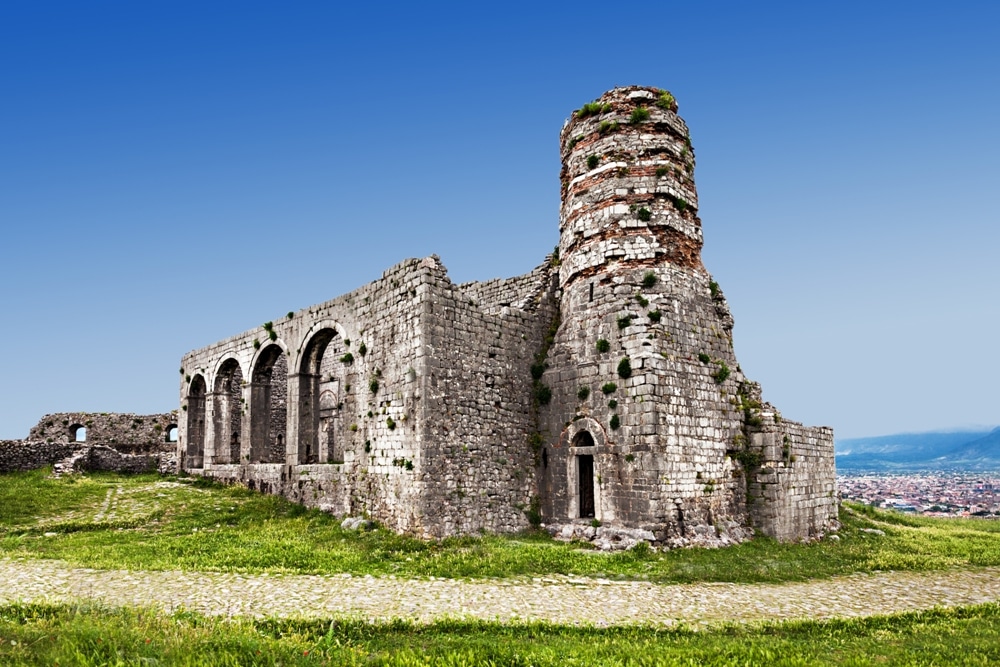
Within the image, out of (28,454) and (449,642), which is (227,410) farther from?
(449,642)

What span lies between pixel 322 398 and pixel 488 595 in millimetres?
21524

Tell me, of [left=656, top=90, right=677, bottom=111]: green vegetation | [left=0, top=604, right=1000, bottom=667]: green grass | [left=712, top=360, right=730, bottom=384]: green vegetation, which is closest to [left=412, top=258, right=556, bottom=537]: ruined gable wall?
[left=712, top=360, right=730, bottom=384]: green vegetation

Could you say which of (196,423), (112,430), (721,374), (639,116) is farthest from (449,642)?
(112,430)

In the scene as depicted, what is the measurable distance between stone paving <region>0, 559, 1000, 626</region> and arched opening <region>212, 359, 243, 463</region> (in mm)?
12920

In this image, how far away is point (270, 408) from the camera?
26.3m

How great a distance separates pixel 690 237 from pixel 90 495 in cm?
1881

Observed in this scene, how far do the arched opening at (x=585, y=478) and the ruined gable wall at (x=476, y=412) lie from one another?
1346mm

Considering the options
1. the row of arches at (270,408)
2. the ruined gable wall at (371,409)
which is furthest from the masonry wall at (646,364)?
the row of arches at (270,408)

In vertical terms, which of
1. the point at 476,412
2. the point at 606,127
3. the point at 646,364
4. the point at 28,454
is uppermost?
the point at 606,127

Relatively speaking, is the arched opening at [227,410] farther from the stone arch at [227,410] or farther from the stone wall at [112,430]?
the stone wall at [112,430]

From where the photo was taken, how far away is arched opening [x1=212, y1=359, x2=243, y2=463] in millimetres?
25812

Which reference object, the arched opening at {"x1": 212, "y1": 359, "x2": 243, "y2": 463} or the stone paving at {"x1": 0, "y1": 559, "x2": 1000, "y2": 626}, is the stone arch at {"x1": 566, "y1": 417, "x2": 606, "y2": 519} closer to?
the stone paving at {"x1": 0, "y1": 559, "x2": 1000, "y2": 626}

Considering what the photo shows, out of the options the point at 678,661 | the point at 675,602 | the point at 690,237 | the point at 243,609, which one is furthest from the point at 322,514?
the point at 678,661

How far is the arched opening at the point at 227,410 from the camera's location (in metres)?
25.8
